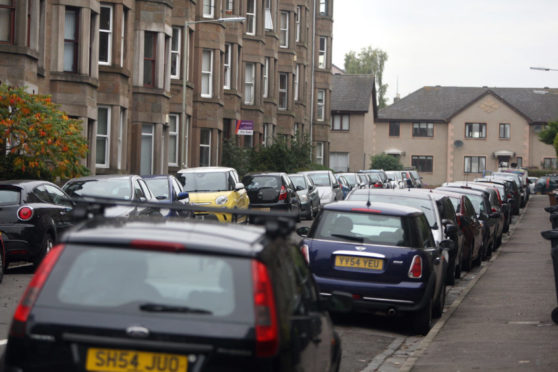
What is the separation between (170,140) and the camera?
41594 mm

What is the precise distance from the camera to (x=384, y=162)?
94125mm

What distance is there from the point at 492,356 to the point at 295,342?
5617 millimetres

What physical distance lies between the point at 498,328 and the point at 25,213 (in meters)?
7.84

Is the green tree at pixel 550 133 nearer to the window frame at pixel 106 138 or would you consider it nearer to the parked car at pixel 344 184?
the parked car at pixel 344 184

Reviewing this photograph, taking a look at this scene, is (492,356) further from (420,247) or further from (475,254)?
(475,254)

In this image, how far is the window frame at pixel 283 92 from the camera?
63344mm

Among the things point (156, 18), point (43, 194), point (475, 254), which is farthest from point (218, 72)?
point (43, 194)

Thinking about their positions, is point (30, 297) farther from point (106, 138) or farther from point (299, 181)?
point (299, 181)

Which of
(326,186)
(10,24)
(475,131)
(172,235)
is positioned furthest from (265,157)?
(475,131)

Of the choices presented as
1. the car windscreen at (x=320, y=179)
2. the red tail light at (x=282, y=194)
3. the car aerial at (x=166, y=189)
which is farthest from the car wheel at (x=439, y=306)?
the car windscreen at (x=320, y=179)

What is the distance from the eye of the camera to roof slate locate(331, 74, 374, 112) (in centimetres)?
9394

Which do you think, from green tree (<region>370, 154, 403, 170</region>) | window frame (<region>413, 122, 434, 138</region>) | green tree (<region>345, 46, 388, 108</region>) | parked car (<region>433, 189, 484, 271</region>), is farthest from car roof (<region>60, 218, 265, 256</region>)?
green tree (<region>345, 46, 388, 108</region>)

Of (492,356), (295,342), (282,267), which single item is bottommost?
(492,356)

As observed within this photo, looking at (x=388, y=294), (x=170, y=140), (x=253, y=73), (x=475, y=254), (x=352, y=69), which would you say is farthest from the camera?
(x=352, y=69)
